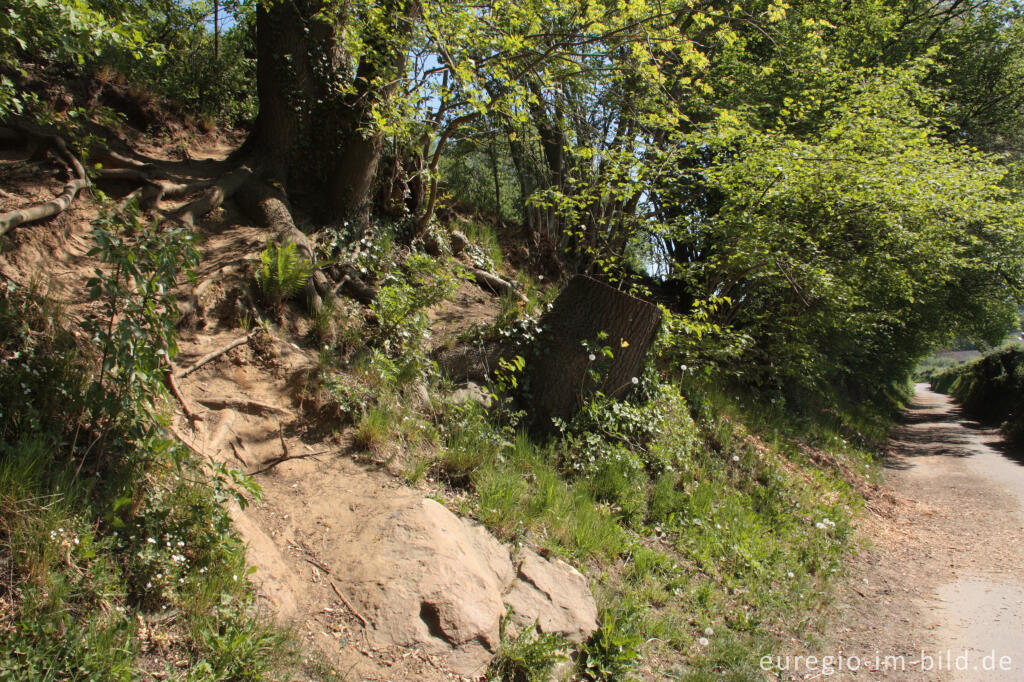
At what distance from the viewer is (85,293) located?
432 cm

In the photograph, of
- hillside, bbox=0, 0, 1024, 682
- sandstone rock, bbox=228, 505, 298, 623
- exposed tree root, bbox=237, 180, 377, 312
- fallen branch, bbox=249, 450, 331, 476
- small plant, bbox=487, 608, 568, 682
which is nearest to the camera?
hillside, bbox=0, 0, 1024, 682

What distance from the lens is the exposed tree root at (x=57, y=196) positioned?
4285mm

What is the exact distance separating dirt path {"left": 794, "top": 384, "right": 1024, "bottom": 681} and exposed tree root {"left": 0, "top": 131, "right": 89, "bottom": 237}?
21.4 feet

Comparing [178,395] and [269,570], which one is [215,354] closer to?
[178,395]

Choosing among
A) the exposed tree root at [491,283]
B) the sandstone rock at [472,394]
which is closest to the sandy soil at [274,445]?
the sandstone rock at [472,394]

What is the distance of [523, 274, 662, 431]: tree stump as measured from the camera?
6.50m

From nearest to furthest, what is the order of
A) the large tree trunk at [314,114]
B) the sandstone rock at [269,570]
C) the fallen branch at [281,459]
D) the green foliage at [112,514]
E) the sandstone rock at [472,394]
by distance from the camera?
1. the green foliage at [112,514]
2. the sandstone rock at [269,570]
3. the fallen branch at [281,459]
4. the sandstone rock at [472,394]
5. the large tree trunk at [314,114]

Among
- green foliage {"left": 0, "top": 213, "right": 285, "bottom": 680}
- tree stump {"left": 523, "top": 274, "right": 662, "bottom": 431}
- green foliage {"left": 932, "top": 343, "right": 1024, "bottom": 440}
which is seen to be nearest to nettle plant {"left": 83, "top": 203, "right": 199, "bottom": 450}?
green foliage {"left": 0, "top": 213, "right": 285, "bottom": 680}

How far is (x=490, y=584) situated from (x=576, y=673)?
0.76 metres

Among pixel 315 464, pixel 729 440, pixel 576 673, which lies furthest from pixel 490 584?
pixel 729 440

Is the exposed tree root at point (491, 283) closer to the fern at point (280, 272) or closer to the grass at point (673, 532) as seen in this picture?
the grass at point (673, 532)

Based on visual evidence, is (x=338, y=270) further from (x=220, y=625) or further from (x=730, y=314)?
(x=730, y=314)

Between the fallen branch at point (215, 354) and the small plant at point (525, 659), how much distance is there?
2905 millimetres

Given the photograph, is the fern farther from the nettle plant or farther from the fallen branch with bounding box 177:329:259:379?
the nettle plant
